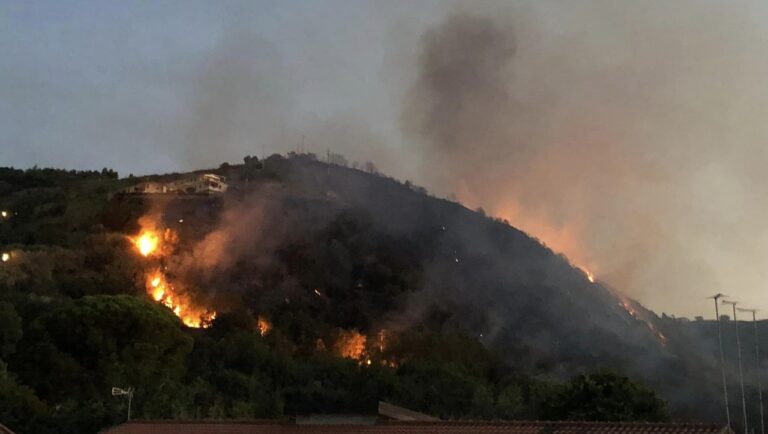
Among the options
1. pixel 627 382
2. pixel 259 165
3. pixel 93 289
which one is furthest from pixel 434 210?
pixel 627 382

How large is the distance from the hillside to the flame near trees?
33cm

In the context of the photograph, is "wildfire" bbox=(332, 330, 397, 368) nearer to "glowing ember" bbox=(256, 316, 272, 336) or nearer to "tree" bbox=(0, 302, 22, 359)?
"glowing ember" bbox=(256, 316, 272, 336)

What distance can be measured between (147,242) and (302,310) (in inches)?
1011

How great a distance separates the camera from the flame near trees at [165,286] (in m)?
108


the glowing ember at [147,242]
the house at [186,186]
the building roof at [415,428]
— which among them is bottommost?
the building roof at [415,428]

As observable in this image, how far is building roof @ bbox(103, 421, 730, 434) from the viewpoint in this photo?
1032 inches

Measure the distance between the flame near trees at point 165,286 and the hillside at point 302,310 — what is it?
13.1 inches

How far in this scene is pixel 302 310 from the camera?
360ft

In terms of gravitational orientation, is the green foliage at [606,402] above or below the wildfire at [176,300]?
below

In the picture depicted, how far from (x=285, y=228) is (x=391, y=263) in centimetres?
1671

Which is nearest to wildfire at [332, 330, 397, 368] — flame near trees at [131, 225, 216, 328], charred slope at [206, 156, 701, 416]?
charred slope at [206, 156, 701, 416]

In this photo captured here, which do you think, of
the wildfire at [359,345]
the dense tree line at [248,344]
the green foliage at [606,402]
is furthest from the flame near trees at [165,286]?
the green foliage at [606,402]

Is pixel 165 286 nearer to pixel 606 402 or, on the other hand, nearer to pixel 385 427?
pixel 606 402

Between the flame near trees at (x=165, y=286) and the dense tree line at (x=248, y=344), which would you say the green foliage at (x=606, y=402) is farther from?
the flame near trees at (x=165, y=286)
